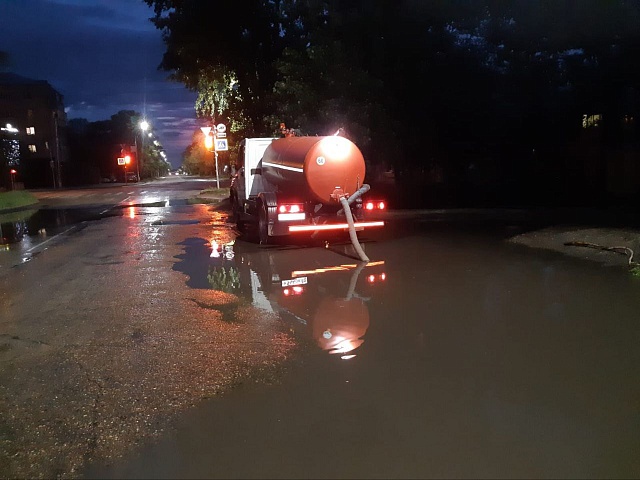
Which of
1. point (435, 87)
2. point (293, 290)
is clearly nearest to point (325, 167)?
point (293, 290)

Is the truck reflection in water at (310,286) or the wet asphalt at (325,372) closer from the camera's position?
the wet asphalt at (325,372)

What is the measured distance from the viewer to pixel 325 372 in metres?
5.89

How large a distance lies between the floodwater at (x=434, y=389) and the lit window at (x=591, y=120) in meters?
22.8

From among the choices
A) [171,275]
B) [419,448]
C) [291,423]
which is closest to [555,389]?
[419,448]

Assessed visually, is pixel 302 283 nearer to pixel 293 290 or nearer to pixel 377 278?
pixel 293 290

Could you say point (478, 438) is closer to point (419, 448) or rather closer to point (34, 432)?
point (419, 448)

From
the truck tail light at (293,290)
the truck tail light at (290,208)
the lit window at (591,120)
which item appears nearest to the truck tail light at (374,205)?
the truck tail light at (290,208)

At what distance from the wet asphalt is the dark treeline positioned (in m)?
13.2

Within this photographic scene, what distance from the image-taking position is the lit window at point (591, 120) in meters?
30.3

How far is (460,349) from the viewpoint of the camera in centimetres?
648

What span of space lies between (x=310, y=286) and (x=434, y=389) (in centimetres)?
475

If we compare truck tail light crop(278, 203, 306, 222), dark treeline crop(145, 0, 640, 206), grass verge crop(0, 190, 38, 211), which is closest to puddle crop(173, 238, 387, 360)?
truck tail light crop(278, 203, 306, 222)

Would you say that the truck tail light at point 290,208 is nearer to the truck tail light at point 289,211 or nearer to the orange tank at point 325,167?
the truck tail light at point 289,211

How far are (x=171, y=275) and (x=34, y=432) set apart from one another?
6533 millimetres
